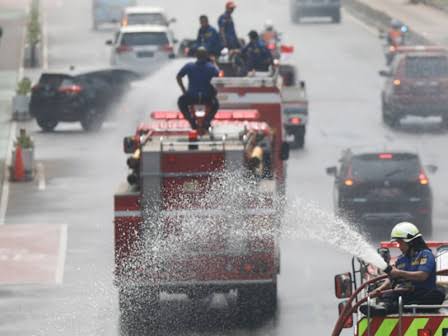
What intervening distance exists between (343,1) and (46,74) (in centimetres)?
3632

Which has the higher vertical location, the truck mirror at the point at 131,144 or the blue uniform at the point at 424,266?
the blue uniform at the point at 424,266

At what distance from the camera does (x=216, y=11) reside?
242 feet

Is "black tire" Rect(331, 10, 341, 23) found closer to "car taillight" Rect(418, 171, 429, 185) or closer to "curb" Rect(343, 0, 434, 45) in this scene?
"curb" Rect(343, 0, 434, 45)

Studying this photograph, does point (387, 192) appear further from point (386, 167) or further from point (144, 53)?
point (144, 53)

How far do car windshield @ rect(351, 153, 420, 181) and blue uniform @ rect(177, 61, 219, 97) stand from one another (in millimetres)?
3741

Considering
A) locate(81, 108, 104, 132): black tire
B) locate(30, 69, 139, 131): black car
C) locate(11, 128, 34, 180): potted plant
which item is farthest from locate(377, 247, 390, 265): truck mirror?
locate(81, 108, 104, 132): black tire

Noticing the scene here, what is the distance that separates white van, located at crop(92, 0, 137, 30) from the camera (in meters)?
69.3

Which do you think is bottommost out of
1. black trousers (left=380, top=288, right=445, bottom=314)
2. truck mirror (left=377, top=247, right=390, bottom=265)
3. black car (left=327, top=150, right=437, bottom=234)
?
black car (left=327, top=150, right=437, bottom=234)

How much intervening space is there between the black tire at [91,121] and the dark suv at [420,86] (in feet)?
23.4

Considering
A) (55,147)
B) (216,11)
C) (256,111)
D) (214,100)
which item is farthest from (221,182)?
(216,11)

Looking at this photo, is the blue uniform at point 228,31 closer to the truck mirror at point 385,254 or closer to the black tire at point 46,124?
the black tire at point 46,124

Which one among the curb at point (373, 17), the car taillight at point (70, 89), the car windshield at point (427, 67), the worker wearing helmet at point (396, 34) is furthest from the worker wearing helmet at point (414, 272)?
the curb at point (373, 17)

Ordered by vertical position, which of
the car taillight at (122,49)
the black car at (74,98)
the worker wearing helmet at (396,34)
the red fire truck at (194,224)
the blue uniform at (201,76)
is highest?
the blue uniform at (201,76)

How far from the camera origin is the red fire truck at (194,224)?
70.3 ft
